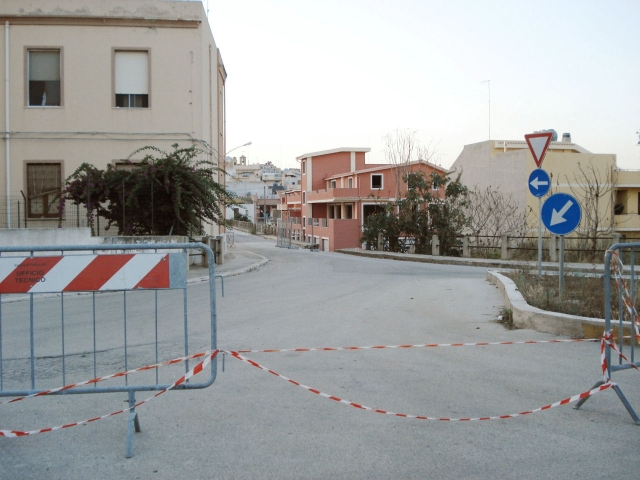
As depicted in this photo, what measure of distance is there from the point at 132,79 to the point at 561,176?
87.7 feet

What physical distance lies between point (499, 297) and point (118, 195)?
38.5 feet

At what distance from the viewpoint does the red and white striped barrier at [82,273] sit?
200 inches

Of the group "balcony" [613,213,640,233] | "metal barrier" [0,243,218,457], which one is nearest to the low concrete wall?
"metal barrier" [0,243,218,457]

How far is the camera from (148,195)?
61.8 feet

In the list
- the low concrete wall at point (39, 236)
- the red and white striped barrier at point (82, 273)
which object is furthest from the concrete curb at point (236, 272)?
the red and white striped barrier at point (82, 273)

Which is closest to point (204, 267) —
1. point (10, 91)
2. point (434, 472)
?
point (10, 91)

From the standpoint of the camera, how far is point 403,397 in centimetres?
578

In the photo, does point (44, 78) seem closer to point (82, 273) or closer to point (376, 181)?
point (82, 273)

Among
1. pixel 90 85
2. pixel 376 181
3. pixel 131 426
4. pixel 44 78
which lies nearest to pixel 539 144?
pixel 131 426

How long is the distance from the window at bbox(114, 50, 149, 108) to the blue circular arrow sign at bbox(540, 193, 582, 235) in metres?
16.8

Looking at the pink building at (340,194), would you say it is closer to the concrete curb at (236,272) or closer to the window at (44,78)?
the concrete curb at (236,272)

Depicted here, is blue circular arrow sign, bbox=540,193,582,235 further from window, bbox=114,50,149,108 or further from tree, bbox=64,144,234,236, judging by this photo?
window, bbox=114,50,149,108

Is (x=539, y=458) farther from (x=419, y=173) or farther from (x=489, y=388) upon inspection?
(x=419, y=173)

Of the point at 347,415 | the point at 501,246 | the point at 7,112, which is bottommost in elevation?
the point at 347,415
